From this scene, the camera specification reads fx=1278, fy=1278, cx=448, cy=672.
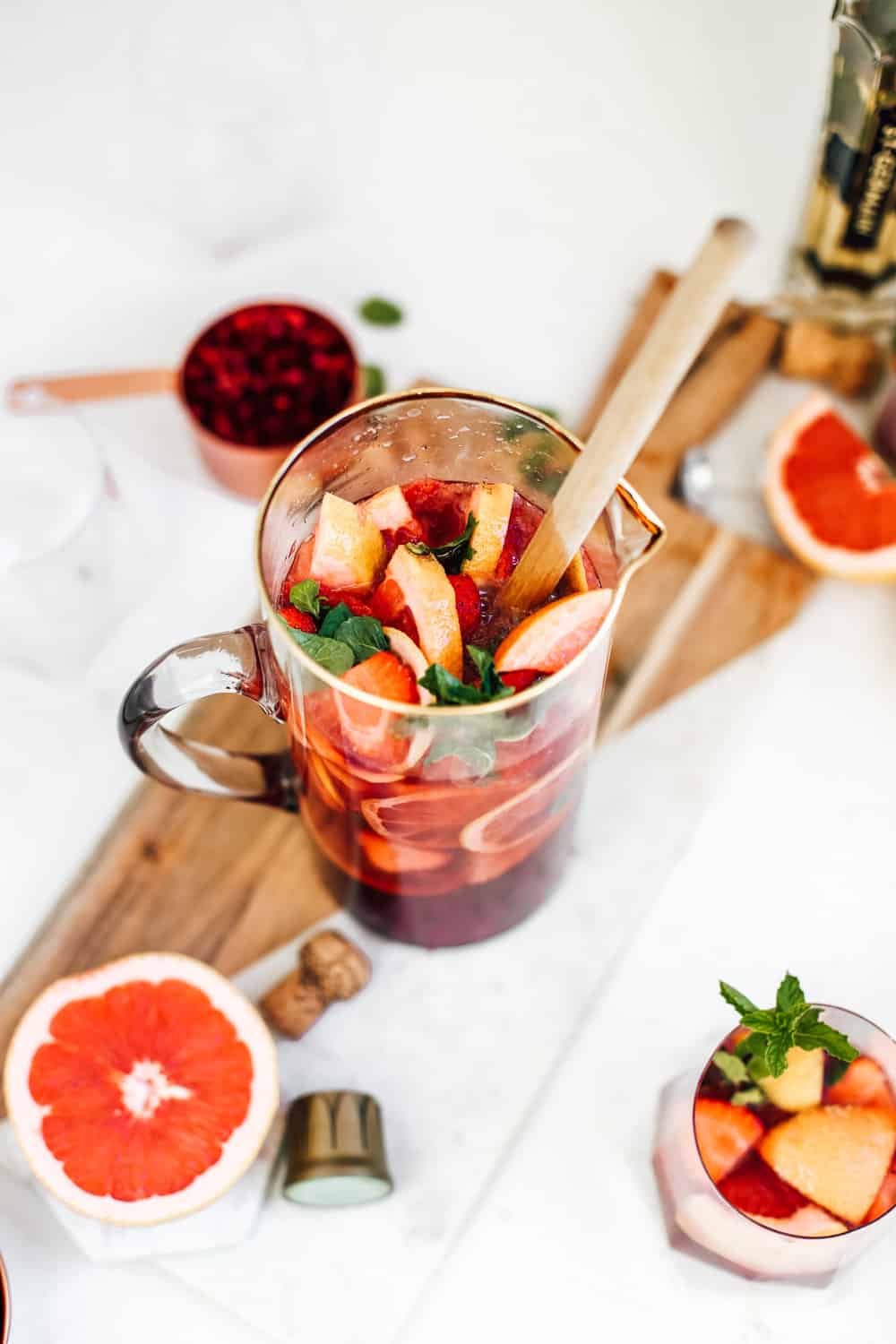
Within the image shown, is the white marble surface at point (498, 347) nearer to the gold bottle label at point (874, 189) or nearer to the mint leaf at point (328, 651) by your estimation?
the gold bottle label at point (874, 189)

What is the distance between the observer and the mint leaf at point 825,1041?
83cm

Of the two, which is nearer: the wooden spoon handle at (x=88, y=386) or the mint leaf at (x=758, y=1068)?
the mint leaf at (x=758, y=1068)

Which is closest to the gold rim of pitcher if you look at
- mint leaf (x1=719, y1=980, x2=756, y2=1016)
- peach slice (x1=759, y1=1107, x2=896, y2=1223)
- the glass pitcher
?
the glass pitcher

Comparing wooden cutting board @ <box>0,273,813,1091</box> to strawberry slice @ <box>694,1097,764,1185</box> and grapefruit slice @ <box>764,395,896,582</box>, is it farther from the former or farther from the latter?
strawberry slice @ <box>694,1097,764,1185</box>

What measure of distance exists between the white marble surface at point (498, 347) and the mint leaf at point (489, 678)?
36 centimetres

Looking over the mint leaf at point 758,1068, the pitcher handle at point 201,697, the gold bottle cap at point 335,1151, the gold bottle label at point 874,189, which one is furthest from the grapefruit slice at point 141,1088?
the gold bottle label at point 874,189

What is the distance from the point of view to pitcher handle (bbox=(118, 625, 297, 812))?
2.74 feet

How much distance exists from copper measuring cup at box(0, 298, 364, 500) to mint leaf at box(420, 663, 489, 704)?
0.48 meters

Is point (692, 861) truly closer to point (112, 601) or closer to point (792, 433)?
point (792, 433)

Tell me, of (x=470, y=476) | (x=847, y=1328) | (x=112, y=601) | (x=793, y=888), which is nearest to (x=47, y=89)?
(x=112, y=601)

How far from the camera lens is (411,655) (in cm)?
79

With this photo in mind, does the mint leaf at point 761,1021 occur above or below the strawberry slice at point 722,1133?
above

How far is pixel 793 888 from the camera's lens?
3.57ft

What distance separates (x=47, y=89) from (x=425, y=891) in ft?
3.64
